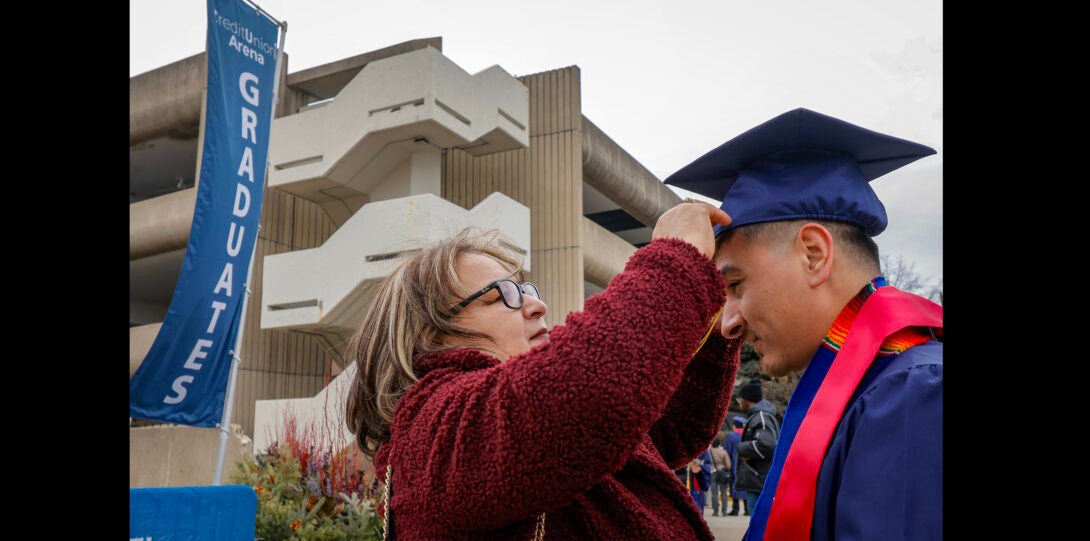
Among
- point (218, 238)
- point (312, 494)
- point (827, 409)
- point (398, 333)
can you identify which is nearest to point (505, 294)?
point (398, 333)

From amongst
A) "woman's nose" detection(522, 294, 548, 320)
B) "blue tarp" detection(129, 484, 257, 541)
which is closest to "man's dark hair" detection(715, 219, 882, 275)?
"woman's nose" detection(522, 294, 548, 320)

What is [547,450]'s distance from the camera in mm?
1416

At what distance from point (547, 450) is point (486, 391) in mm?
192

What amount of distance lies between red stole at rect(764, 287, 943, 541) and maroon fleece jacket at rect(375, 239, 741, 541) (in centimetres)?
24

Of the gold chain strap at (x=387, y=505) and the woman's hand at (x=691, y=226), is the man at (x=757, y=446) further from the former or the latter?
the woman's hand at (x=691, y=226)

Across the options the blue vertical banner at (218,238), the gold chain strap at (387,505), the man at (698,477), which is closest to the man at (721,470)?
the man at (698,477)

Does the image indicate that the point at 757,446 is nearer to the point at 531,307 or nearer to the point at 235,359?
the point at 235,359

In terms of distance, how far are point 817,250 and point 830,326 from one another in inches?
6.1

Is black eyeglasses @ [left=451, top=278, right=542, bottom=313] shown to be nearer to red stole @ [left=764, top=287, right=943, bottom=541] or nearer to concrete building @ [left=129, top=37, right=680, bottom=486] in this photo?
red stole @ [left=764, top=287, right=943, bottom=541]

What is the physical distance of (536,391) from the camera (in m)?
1.41
